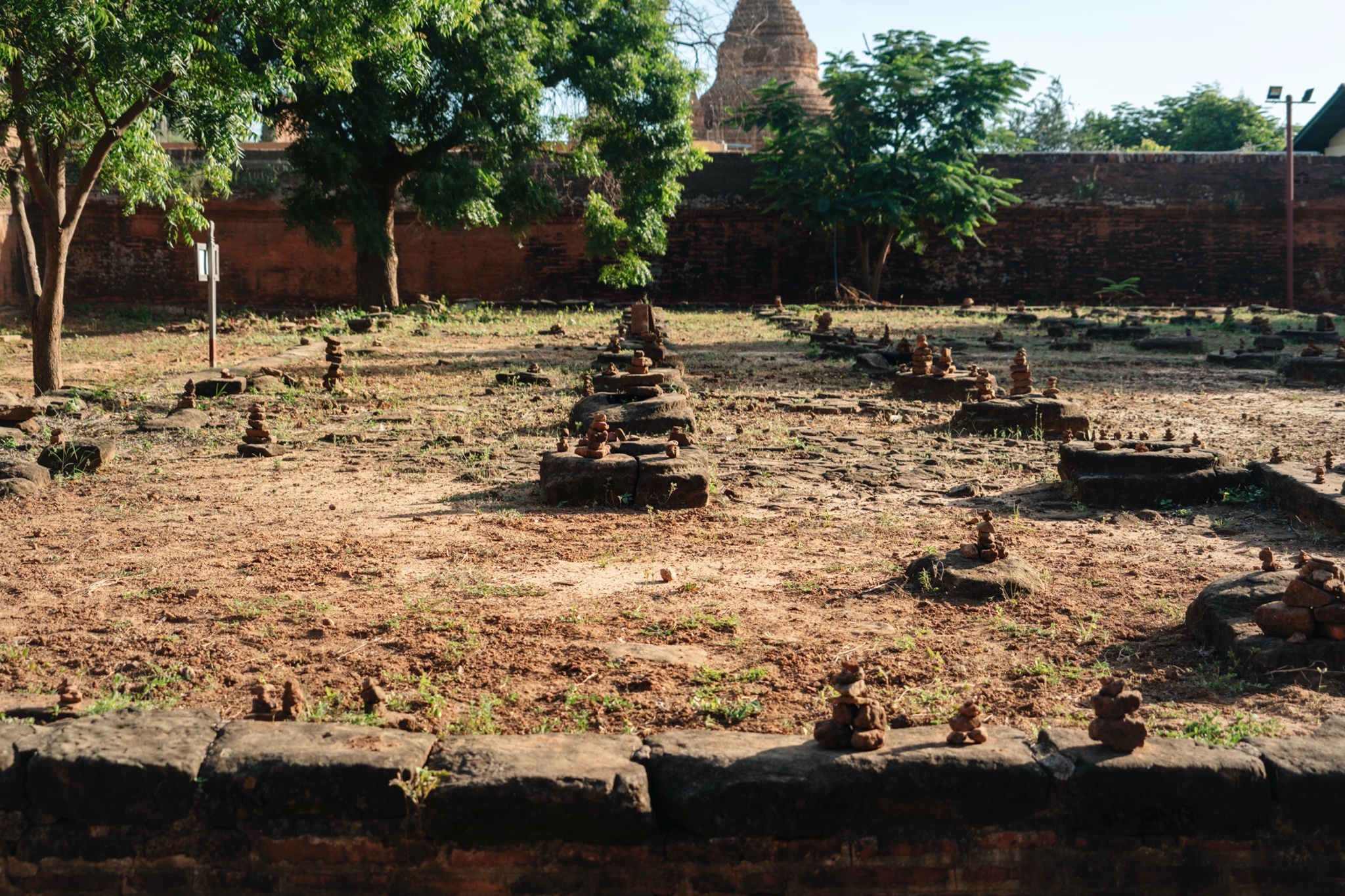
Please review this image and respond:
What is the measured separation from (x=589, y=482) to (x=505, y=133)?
→ 495 inches

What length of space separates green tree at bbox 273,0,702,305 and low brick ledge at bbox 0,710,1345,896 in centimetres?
1461

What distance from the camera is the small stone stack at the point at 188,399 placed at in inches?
364

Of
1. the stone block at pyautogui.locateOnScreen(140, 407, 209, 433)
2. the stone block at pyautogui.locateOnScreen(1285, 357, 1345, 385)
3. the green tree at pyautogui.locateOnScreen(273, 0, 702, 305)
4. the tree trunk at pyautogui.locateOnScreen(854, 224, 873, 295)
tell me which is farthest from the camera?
the tree trunk at pyautogui.locateOnScreen(854, 224, 873, 295)

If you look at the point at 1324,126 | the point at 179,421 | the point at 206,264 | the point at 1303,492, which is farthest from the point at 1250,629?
the point at 1324,126

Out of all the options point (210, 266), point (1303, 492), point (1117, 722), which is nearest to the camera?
point (1117, 722)

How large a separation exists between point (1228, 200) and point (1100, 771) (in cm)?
2463

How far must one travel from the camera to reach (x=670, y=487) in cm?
624

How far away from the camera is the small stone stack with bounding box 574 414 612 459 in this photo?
6473 millimetres

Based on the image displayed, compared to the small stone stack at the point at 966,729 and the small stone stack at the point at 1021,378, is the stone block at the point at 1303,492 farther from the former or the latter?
the small stone stack at the point at 966,729

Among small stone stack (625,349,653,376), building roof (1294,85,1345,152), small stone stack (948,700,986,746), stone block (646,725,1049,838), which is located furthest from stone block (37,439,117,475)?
building roof (1294,85,1345,152)

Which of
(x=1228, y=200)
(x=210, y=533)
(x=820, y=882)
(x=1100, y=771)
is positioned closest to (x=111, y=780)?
(x=820, y=882)

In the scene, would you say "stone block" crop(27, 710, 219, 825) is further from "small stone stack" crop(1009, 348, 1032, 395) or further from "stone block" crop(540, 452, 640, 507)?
"small stone stack" crop(1009, 348, 1032, 395)

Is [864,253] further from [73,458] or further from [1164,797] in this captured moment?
[1164,797]

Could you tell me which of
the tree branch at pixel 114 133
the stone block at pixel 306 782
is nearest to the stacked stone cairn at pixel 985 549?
the stone block at pixel 306 782
